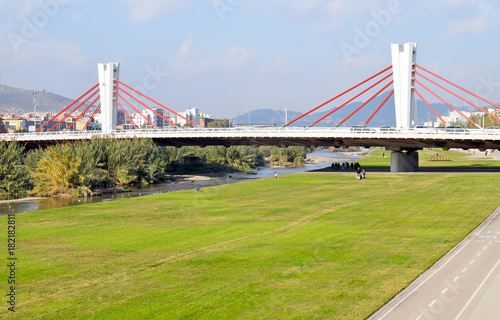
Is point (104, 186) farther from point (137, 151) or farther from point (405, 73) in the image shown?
point (405, 73)

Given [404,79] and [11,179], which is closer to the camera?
[11,179]

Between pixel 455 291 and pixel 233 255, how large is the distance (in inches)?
351

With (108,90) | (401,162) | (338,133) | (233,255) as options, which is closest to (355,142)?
(338,133)

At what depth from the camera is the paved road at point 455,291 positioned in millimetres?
15688

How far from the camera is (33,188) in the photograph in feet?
198

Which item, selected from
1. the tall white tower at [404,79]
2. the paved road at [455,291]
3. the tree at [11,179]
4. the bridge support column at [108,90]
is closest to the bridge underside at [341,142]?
the tall white tower at [404,79]

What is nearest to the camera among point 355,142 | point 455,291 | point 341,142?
point 455,291

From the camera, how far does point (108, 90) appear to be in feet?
307

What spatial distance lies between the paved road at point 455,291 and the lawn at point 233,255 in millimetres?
539

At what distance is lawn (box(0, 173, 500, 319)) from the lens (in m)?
16.8

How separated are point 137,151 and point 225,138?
42.4ft

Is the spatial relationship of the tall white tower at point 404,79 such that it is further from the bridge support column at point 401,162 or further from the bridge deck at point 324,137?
the bridge support column at point 401,162

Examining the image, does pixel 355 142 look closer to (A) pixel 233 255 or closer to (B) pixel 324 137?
(B) pixel 324 137

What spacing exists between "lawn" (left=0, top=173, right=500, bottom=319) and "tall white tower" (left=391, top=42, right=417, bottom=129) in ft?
103
